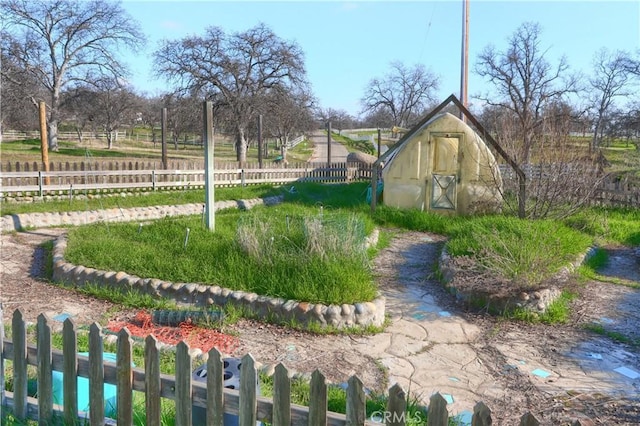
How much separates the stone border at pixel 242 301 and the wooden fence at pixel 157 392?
2783 mm

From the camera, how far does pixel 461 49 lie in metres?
15.0

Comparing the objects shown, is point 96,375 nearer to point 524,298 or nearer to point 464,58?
point 524,298

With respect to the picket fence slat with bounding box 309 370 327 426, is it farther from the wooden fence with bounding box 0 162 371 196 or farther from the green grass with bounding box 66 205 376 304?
the wooden fence with bounding box 0 162 371 196

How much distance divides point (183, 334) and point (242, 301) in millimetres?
903

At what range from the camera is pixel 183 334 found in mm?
5492

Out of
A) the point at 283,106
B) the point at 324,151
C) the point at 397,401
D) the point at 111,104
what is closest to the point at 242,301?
the point at 397,401

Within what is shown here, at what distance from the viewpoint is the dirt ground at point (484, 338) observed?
4199 millimetres

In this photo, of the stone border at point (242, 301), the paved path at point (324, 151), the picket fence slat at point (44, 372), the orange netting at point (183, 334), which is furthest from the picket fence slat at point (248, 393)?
the paved path at point (324, 151)

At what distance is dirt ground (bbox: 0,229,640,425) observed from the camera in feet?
13.8

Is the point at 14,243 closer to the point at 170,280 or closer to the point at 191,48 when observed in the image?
the point at 170,280

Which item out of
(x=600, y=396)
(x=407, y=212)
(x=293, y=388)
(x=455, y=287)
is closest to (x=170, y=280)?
(x=293, y=388)

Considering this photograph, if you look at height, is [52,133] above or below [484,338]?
above

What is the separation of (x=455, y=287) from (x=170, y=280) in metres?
3.79

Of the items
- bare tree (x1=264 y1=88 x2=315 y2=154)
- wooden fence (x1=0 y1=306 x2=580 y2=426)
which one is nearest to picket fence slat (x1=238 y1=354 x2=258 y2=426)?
wooden fence (x1=0 y1=306 x2=580 y2=426)
